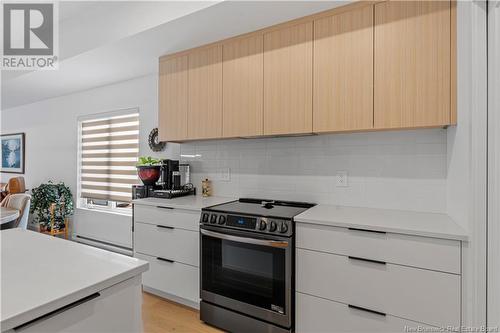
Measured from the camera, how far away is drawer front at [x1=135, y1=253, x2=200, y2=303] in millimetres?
2361

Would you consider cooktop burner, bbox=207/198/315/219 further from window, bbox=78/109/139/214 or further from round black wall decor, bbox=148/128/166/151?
window, bbox=78/109/139/214

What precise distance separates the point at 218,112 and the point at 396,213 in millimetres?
1678

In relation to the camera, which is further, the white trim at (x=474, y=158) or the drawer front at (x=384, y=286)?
the drawer front at (x=384, y=286)

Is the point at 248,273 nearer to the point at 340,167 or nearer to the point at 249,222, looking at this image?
the point at 249,222

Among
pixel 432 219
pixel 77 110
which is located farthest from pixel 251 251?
pixel 77 110

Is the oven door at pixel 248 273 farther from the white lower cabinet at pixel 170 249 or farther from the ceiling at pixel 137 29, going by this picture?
the ceiling at pixel 137 29

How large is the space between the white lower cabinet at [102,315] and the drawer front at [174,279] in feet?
4.50

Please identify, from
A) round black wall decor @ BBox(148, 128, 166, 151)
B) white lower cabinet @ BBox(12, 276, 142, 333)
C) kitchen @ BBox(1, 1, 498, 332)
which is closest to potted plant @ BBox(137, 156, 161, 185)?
kitchen @ BBox(1, 1, 498, 332)

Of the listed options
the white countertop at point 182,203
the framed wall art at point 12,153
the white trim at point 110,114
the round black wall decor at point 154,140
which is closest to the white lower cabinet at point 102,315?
the white countertop at point 182,203

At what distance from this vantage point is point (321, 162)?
243cm

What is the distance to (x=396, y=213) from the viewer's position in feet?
6.61

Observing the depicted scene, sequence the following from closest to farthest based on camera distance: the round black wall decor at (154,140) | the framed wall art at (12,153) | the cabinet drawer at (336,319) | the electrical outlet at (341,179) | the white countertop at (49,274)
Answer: the white countertop at (49,274) < the cabinet drawer at (336,319) < the electrical outlet at (341,179) < the round black wall decor at (154,140) < the framed wall art at (12,153)

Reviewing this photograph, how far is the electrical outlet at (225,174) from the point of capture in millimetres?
2910

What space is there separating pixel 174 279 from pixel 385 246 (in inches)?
70.0
